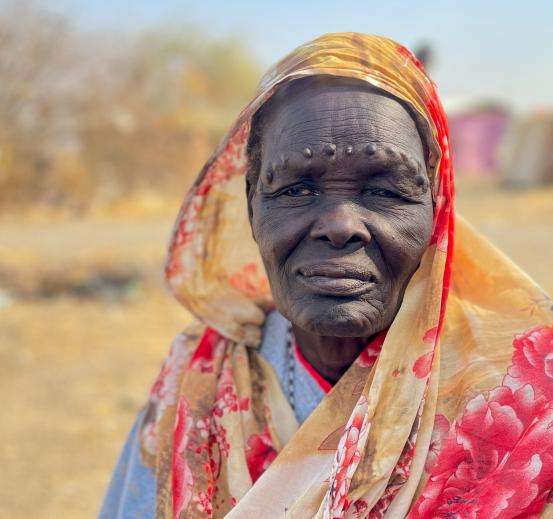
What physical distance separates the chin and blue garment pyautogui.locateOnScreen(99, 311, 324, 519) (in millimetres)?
305

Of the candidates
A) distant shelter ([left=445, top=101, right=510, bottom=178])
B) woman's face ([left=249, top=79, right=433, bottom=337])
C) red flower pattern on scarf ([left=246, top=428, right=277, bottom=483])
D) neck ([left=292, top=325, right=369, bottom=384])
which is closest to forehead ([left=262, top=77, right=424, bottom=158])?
woman's face ([left=249, top=79, right=433, bottom=337])

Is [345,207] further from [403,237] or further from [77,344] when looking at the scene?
[77,344]

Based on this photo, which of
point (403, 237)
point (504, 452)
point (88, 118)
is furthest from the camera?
point (88, 118)

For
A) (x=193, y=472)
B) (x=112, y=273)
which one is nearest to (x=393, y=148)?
(x=193, y=472)

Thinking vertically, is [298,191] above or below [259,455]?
above

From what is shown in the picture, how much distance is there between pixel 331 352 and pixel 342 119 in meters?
0.53

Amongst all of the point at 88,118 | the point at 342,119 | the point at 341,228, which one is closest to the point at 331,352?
the point at 341,228

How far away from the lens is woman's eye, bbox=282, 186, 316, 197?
5.02ft

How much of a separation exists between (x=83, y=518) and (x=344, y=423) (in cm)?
280

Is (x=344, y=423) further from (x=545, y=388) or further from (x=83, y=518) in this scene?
(x=83, y=518)

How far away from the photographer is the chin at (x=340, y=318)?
4.77 ft

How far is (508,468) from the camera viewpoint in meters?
1.36

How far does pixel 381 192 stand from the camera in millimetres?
1509

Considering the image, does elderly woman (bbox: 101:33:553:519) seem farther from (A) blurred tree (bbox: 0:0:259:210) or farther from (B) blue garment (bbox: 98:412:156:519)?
(A) blurred tree (bbox: 0:0:259:210)
